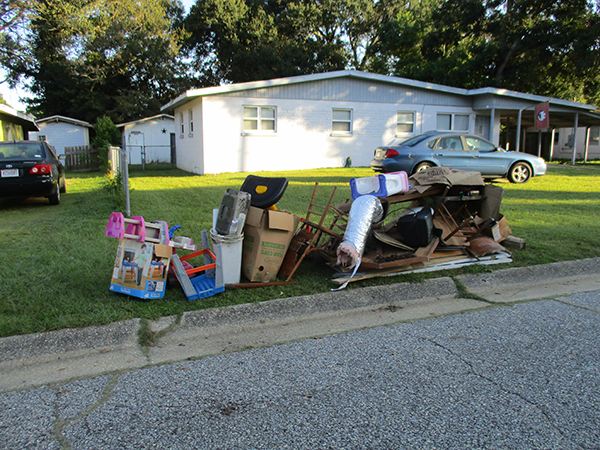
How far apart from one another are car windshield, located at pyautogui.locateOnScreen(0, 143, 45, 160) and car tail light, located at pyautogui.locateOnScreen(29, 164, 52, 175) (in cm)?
44

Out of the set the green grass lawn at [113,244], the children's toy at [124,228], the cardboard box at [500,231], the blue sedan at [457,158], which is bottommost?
the green grass lawn at [113,244]

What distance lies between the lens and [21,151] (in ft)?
32.7

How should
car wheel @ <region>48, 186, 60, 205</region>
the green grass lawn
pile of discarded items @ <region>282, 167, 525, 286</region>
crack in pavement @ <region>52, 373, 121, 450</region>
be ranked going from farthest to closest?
car wheel @ <region>48, 186, 60, 205</region>
pile of discarded items @ <region>282, 167, 525, 286</region>
the green grass lawn
crack in pavement @ <region>52, 373, 121, 450</region>

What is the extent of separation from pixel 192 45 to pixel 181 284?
43.2 metres

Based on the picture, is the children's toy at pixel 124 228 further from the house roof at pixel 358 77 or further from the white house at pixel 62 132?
the white house at pixel 62 132

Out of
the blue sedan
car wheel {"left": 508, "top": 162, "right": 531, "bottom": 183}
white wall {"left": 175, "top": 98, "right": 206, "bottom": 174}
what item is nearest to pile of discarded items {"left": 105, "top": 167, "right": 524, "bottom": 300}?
the blue sedan

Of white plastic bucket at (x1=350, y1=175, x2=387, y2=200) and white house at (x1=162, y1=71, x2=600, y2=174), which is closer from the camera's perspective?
white plastic bucket at (x1=350, y1=175, x2=387, y2=200)

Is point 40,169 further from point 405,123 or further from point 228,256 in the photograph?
point 405,123

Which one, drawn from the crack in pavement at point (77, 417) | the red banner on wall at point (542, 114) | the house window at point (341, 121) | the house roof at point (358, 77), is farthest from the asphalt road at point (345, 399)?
the red banner on wall at point (542, 114)

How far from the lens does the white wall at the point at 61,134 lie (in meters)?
31.6

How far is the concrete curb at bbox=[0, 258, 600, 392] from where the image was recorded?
3.33 metres

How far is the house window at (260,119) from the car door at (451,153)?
7.74 meters

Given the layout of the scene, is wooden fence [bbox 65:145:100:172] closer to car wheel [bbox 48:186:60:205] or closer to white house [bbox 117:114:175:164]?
white house [bbox 117:114:175:164]

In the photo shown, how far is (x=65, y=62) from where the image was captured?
37.5 metres
